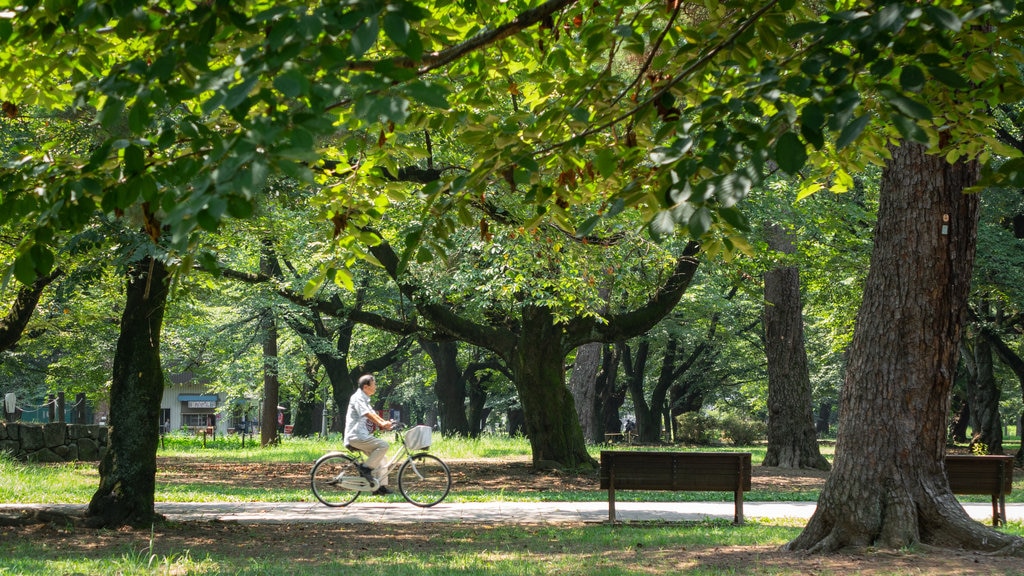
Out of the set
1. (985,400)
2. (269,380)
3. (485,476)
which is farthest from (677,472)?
(269,380)

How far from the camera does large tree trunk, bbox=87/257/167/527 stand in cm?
1030

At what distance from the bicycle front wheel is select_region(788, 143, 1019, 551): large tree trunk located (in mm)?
6128

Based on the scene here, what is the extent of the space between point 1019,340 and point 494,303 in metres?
20.4

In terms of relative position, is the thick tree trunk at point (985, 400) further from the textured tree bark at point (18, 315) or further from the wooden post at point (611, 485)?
the textured tree bark at point (18, 315)

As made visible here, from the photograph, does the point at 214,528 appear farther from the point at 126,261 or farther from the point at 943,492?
the point at 943,492

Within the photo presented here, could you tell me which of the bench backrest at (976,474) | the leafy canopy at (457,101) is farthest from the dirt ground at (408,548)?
the bench backrest at (976,474)

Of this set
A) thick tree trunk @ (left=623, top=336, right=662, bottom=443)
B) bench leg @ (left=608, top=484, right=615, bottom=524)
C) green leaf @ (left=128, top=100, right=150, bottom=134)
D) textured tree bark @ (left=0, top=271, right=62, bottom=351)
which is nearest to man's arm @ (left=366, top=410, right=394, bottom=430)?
bench leg @ (left=608, top=484, right=615, bottom=524)

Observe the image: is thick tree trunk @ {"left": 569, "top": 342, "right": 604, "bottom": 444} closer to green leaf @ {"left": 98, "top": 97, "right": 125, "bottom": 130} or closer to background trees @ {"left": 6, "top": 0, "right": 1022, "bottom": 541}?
background trees @ {"left": 6, "top": 0, "right": 1022, "bottom": 541}

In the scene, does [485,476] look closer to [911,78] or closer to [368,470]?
[368,470]

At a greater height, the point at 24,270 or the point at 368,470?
the point at 24,270

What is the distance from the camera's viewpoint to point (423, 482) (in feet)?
53.6

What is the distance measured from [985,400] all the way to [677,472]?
21.0 m

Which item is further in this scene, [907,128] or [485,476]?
[485,476]

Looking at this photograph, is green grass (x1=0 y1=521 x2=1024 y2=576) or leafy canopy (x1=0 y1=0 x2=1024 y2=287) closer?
leafy canopy (x1=0 y1=0 x2=1024 y2=287)
